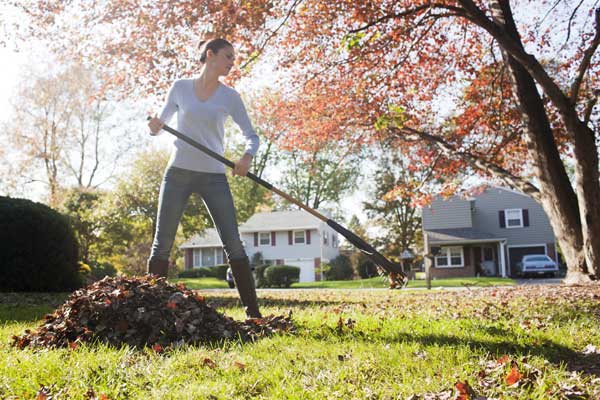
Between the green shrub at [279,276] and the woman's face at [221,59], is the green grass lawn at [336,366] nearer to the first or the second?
the woman's face at [221,59]

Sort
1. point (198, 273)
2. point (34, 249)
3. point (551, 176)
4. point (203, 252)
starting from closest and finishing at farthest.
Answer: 1. point (551, 176)
2. point (34, 249)
3. point (198, 273)
4. point (203, 252)

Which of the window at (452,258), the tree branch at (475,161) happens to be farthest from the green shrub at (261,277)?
the window at (452,258)

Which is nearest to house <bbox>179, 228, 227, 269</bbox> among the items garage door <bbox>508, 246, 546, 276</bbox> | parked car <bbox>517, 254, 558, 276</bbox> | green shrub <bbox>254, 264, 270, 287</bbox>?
green shrub <bbox>254, 264, 270, 287</bbox>

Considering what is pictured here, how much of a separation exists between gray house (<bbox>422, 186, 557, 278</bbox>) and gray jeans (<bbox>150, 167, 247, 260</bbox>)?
29909 mm

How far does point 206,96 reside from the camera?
459 cm

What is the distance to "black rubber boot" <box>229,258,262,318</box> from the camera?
4.56m

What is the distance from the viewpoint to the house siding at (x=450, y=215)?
34.1 meters

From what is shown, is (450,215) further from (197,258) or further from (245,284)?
(245,284)

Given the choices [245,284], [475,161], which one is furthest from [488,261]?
[245,284]

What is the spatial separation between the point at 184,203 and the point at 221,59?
134cm

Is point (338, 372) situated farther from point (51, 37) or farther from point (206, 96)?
point (51, 37)

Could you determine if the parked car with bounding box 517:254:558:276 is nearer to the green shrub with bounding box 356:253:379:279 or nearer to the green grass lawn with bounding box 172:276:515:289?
the green grass lawn with bounding box 172:276:515:289

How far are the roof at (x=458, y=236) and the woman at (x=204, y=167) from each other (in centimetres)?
2967

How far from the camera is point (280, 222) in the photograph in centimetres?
3809
